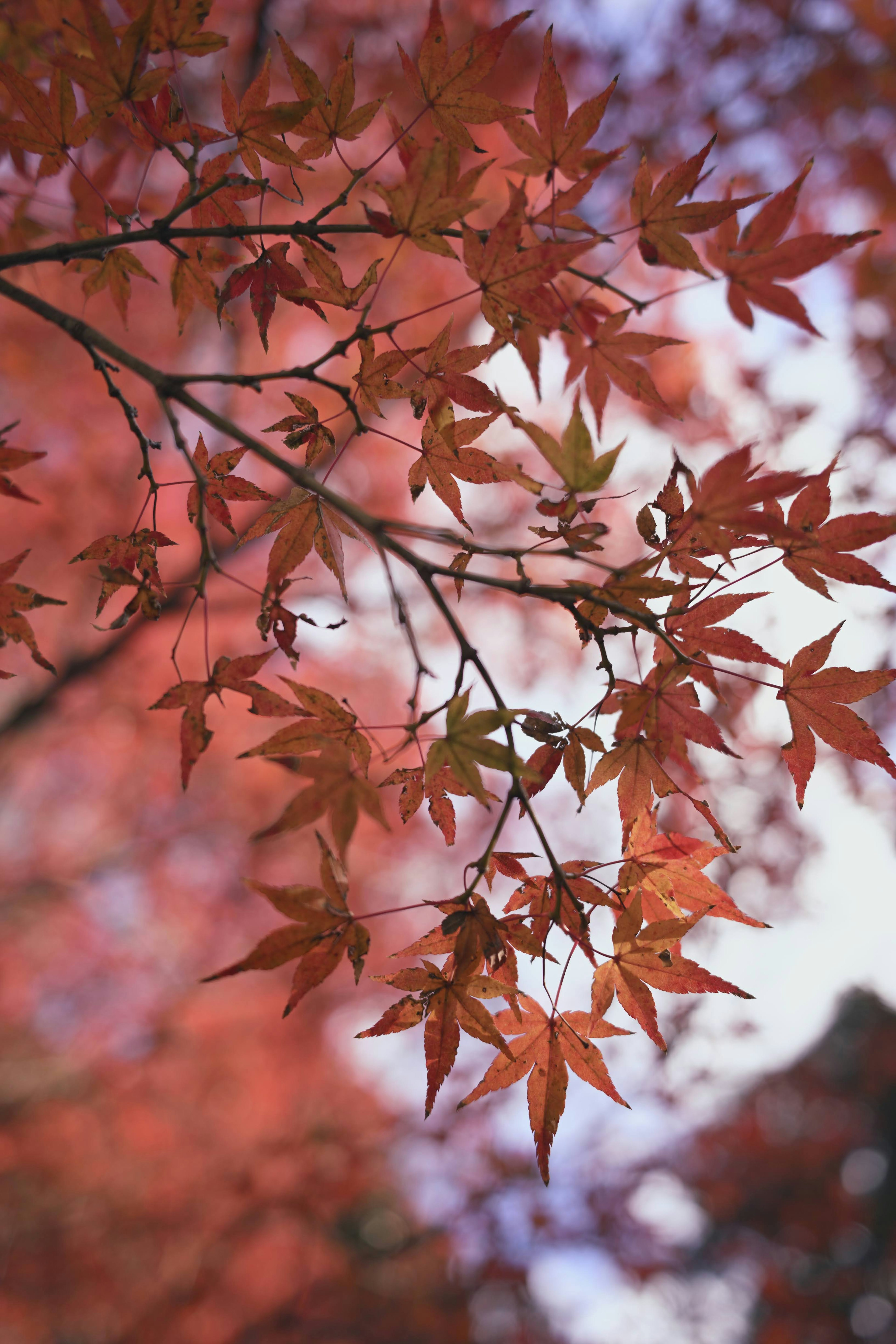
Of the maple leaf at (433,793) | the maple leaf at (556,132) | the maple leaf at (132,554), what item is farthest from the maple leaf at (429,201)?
the maple leaf at (433,793)

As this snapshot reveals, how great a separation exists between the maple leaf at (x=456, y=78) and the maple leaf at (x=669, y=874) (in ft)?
2.77

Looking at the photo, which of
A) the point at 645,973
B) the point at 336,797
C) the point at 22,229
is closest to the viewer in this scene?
the point at 336,797

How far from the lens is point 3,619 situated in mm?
846

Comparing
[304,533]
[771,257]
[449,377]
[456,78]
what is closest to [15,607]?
[304,533]

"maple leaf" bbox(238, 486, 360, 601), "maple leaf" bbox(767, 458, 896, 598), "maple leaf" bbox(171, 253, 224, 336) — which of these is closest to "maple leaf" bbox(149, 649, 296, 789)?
"maple leaf" bbox(238, 486, 360, 601)

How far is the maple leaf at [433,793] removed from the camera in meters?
0.81

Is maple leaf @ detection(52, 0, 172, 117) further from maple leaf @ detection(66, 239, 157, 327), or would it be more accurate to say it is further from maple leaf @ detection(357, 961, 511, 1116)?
maple leaf @ detection(357, 961, 511, 1116)

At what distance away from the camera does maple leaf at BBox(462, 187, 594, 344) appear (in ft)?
2.19

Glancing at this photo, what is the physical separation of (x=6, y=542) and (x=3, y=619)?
4.01 metres

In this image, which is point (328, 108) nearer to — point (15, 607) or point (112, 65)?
point (112, 65)

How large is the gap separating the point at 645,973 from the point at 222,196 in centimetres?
113

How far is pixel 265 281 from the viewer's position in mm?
875

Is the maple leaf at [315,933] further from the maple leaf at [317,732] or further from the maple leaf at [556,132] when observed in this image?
the maple leaf at [556,132]

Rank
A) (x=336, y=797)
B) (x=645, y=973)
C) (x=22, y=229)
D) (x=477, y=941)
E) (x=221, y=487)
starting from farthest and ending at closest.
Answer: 1. (x=22, y=229)
2. (x=221, y=487)
3. (x=645, y=973)
4. (x=477, y=941)
5. (x=336, y=797)
